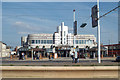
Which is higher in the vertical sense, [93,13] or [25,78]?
[93,13]

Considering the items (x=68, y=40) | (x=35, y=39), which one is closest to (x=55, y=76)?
(x=35, y=39)

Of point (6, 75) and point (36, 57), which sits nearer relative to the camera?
point (6, 75)

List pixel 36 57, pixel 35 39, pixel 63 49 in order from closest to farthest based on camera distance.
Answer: pixel 36 57 → pixel 63 49 → pixel 35 39

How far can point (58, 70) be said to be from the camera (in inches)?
426

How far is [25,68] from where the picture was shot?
10844 millimetres

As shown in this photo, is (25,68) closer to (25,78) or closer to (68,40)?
(25,78)

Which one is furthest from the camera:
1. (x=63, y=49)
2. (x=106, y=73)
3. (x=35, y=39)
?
(x=35, y=39)

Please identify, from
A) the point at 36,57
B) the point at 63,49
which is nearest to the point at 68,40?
the point at 63,49

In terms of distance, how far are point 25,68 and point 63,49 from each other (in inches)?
2282

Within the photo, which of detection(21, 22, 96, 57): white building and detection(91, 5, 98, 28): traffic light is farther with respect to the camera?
detection(21, 22, 96, 57): white building

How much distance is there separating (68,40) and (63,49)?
3182 cm

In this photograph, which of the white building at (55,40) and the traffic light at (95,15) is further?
the white building at (55,40)

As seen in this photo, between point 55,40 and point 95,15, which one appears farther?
point 55,40

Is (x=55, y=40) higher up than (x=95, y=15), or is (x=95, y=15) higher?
(x=95, y=15)
